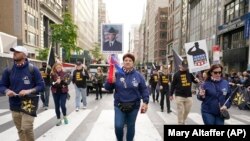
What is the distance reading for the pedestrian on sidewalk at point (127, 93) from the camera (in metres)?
5.72

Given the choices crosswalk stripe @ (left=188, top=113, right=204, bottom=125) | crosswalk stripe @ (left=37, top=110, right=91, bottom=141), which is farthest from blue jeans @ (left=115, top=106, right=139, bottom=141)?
crosswalk stripe @ (left=188, top=113, right=204, bottom=125)

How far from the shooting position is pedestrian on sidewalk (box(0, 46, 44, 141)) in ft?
18.2

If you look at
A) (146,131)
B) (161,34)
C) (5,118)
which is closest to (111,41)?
(5,118)

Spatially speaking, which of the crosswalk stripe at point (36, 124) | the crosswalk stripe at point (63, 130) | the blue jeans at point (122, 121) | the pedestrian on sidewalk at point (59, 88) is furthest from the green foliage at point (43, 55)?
the blue jeans at point (122, 121)

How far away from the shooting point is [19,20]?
168 feet

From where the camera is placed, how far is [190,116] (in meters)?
11.7

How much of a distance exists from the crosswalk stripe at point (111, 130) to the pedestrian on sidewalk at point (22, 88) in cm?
225

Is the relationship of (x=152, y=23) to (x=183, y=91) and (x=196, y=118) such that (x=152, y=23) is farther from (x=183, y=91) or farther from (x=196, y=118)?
(x=183, y=91)

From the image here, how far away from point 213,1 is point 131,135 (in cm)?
3796

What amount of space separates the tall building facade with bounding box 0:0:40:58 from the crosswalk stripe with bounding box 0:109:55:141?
4002 centimetres

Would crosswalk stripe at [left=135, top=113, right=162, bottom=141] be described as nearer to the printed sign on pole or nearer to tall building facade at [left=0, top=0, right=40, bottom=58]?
the printed sign on pole

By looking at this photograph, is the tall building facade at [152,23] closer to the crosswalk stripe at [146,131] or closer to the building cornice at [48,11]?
the building cornice at [48,11]

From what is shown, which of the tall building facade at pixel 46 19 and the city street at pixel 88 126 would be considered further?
the tall building facade at pixel 46 19

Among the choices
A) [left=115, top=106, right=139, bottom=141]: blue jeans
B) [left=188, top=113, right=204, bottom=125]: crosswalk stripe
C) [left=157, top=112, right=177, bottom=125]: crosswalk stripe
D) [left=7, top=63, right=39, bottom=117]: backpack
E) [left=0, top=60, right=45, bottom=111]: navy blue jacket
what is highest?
[left=0, top=60, right=45, bottom=111]: navy blue jacket
